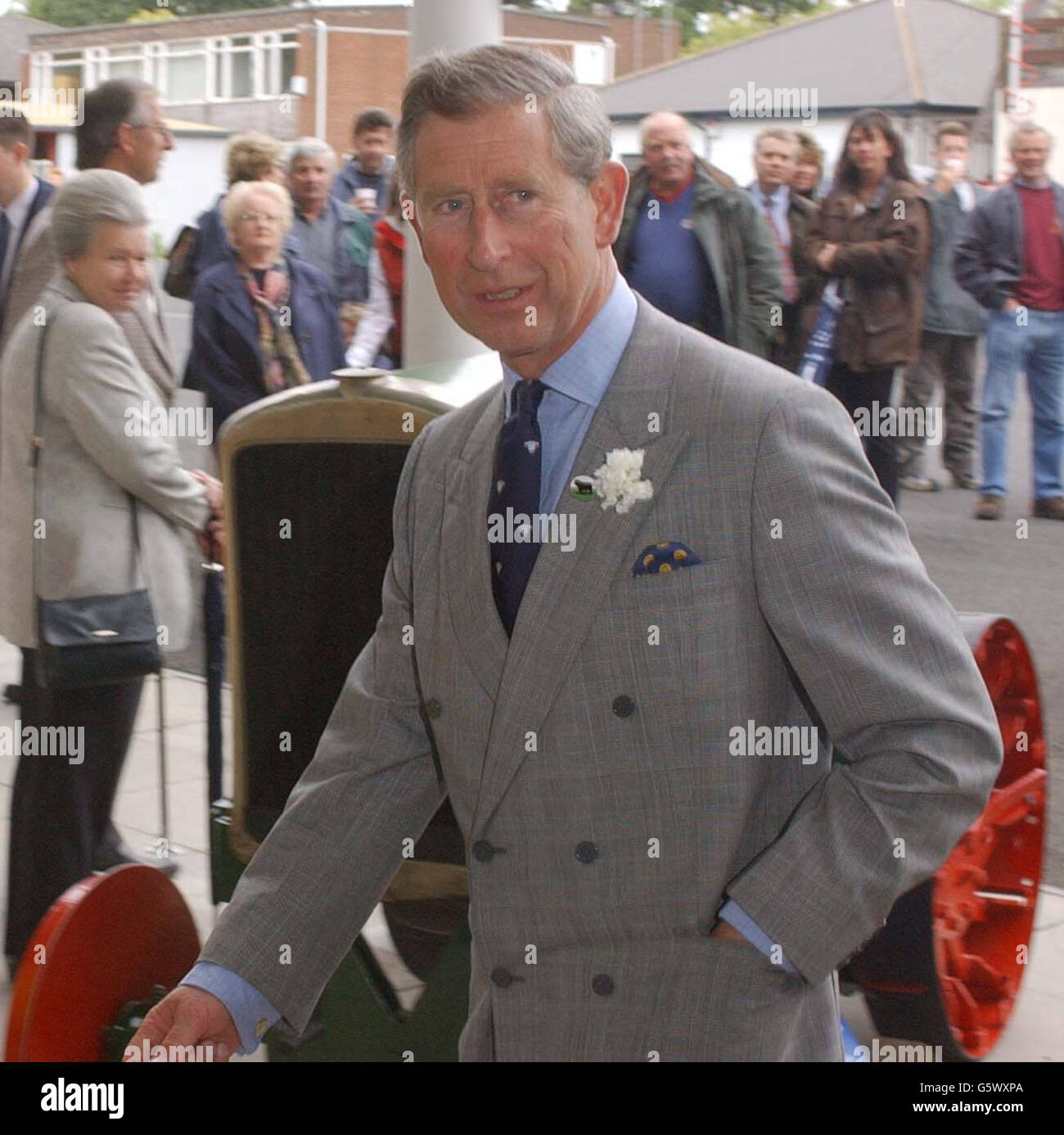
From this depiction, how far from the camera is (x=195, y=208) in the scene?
1597 inches

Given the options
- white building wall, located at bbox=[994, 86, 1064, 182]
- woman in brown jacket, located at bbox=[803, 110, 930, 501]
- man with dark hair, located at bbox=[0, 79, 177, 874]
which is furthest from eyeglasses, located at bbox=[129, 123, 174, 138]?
white building wall, located at bbox=[994, 86, 1064, 182]

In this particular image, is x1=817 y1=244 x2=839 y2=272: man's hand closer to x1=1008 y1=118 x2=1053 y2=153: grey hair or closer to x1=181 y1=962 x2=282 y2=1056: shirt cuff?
x1=1008 y1=118 x2=1053 y2=153: grey hair

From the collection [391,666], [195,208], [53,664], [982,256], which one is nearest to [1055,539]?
[982,256]

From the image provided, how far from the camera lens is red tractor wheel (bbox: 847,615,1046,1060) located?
350 centimetres

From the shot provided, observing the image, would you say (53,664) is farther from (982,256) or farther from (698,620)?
(982,256)

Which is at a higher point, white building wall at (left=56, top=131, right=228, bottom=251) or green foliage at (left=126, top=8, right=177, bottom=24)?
green foliage at (left=126, top=8, right=177, bottom=24)

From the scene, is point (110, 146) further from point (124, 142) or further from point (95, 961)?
point (95, 961)

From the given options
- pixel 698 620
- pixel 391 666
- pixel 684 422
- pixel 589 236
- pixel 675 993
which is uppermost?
pixel 589 236

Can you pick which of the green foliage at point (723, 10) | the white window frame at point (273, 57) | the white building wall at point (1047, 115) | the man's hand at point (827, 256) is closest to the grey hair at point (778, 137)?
the man's hand at point (827, 256)

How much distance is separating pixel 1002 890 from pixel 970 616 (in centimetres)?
60

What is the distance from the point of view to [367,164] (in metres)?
10.0

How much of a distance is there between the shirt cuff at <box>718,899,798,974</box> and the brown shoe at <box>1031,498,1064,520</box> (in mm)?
8331

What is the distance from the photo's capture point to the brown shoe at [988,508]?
970 centimetres

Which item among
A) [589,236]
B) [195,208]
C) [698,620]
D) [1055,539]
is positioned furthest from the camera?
[195,208]
